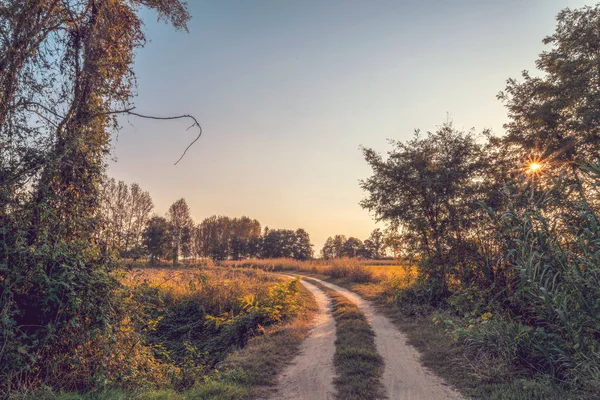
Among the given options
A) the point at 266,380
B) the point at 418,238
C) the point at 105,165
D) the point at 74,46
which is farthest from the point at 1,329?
the point at 418,238

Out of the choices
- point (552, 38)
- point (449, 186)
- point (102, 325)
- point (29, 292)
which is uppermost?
point (552, 38)

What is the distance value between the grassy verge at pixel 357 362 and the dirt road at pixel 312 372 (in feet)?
0.54

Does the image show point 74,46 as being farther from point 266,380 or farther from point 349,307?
point 349,307

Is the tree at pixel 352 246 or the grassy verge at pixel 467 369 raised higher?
the tree at pixel 352 246

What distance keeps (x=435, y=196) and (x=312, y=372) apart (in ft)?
27.5

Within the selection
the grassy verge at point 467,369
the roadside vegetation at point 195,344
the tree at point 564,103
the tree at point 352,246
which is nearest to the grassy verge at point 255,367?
the roadside vegetation at point 195,344

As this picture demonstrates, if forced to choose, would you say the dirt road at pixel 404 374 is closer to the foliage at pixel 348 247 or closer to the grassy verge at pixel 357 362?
the grassy verge at pixel 357 362

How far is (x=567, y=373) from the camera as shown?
4.91m

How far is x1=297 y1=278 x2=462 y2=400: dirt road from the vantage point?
5250 mm

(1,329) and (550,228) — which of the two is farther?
(550,228)

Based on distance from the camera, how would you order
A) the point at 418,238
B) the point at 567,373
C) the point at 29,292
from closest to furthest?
the point at 29,292 < the point at 567,373 < the point at 418,238

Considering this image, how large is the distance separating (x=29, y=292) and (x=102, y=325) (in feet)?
3.76

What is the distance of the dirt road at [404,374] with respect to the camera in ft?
17.2

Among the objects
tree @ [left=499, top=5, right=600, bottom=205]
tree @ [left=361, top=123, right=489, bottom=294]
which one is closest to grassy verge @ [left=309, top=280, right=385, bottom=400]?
tree @ [left=361, top=123, right=489, bottom=294]
